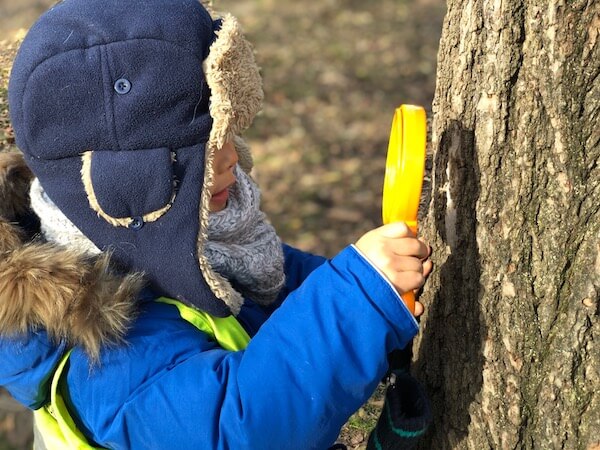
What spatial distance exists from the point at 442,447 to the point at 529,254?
0.55 meters

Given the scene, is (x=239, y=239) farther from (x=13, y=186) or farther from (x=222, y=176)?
(x=13, y=186)

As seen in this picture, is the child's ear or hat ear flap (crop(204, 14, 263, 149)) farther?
the child's ear

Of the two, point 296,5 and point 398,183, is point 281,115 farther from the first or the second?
point 398,183

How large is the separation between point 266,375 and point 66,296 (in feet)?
1.52

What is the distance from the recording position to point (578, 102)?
56.9 inches

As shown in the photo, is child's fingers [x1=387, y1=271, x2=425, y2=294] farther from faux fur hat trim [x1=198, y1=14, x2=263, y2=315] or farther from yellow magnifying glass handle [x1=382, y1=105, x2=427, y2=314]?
faux fur hat trim [x1=198, y1=14, x2=263, y2=315]

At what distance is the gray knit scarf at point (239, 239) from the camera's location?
1809 mm

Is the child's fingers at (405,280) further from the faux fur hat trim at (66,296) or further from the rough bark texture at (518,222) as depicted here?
the faux fur hat trim at (66,296)

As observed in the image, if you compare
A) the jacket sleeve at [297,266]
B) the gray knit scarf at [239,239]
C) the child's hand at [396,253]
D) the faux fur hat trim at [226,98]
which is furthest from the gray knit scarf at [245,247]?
the child's hand at [396,253]

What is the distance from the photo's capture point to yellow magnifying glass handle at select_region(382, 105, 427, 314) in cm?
150

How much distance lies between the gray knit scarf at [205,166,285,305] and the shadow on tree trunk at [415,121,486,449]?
16.8 inches

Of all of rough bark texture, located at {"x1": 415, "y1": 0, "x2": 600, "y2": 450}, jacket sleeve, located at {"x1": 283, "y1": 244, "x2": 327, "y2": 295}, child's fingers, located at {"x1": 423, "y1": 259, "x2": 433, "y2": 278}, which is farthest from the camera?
jacket sleeve, located at {"x1": 283, "y1": 244, "x2": 327, "y2": 295}

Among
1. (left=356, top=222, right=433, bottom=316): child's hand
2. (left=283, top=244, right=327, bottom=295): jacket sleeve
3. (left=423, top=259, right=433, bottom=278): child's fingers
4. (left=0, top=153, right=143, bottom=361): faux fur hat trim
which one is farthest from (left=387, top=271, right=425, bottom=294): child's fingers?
(left=283, top=244, right=327, bottom=295): jacket sleeve

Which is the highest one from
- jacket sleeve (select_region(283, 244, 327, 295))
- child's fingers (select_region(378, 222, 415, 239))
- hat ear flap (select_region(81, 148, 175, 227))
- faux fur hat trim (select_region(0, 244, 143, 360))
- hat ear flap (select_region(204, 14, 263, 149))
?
hat ear flap (select_region(204, 14, 263, 149))
